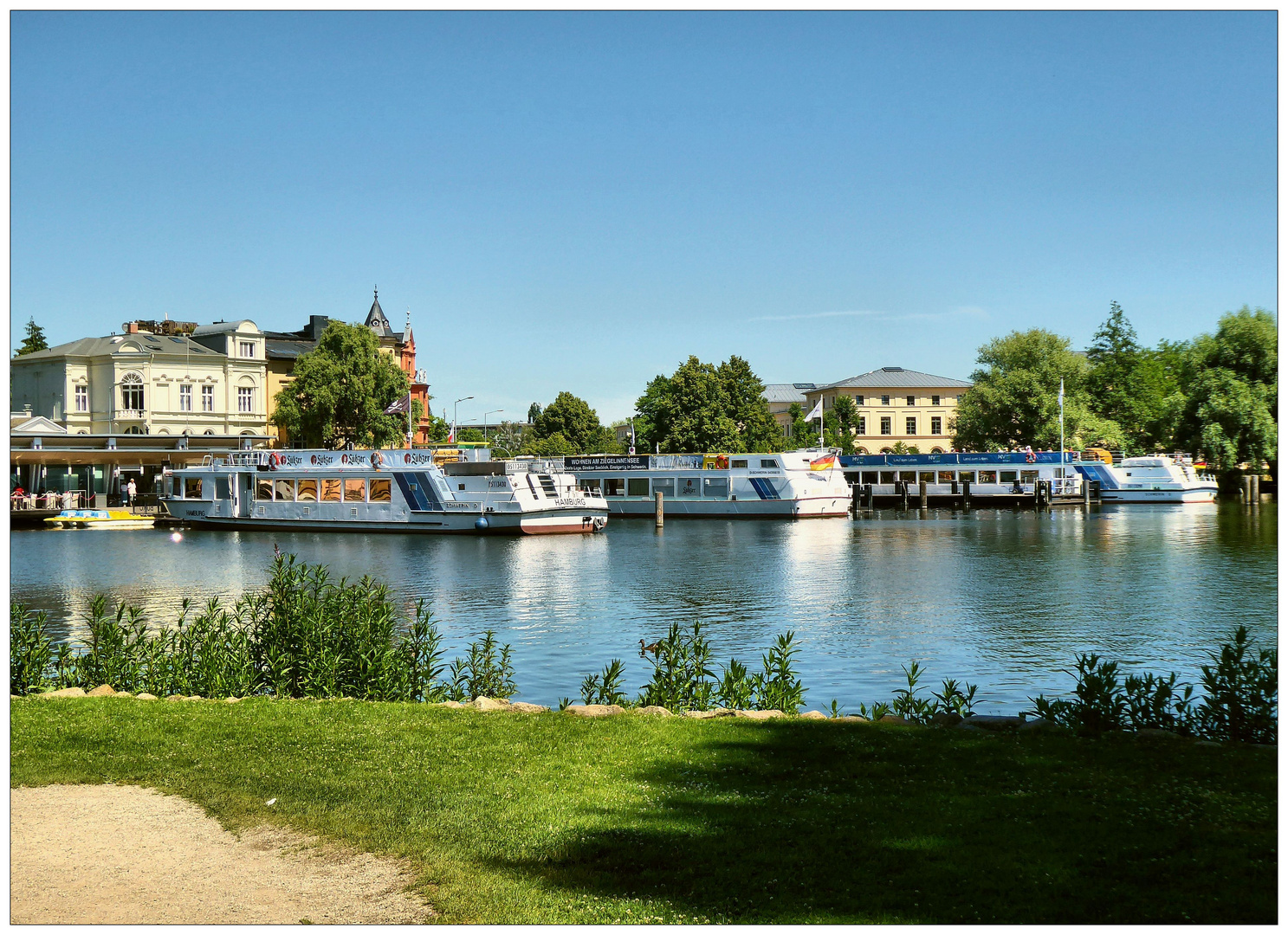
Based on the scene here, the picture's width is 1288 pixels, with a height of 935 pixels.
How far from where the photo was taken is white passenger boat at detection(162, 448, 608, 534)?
183 ft

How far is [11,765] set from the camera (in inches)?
369

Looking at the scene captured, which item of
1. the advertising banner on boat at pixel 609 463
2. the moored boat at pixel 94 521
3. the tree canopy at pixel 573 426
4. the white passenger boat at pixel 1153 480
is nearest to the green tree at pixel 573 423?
the tree canopy at pixel 573 426

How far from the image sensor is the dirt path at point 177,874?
20.5 ft

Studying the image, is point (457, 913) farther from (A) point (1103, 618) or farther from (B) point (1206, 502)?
(B) point (1206, 502)

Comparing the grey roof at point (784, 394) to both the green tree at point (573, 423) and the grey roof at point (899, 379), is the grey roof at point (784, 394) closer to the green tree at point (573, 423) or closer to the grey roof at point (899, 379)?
the grey roof at point (899, 379)

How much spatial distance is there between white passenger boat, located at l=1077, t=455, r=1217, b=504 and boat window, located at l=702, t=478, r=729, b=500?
95.8 ft

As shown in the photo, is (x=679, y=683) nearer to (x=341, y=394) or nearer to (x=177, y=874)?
(x=177, y=874)

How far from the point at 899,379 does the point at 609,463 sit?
69522mm

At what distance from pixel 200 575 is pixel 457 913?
1312 inches

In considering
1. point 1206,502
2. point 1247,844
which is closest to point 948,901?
point 1247,844

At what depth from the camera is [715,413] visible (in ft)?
307

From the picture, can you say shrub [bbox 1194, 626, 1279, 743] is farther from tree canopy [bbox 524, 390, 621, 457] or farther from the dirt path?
tree canopy [bbox 524, 390, 621, 457]

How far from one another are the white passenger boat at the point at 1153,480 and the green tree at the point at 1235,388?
1429 centimetres

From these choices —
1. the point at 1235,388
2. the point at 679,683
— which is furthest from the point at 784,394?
the point at 679,683
